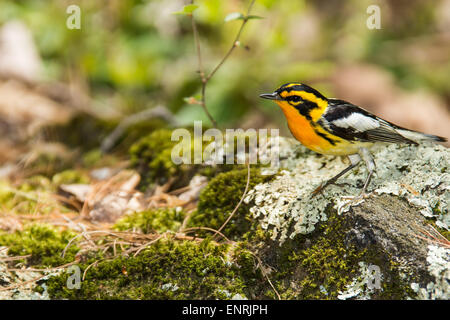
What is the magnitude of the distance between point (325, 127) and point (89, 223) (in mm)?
2053

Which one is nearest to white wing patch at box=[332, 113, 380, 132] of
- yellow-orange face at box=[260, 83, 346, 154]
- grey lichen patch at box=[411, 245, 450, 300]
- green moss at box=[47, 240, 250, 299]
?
yellow-orange face at box=[260, 83, 346, 154]

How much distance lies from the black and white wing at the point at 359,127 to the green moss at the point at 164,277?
1.19m

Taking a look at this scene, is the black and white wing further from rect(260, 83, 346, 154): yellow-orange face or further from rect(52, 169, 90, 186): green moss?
rect(52, 169, 90, 186): green moss

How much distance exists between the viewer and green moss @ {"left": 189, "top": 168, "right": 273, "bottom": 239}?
114 inches

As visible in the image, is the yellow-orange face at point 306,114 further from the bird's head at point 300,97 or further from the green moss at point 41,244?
the green moss at point 41,244

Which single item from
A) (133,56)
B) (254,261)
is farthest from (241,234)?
(133,56)

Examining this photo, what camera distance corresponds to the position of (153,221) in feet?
10.2

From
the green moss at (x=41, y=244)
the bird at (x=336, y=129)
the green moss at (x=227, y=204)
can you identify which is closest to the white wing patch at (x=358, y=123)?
the bird at (x=336, y=129)

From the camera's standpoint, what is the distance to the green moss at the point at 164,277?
2.47 metres

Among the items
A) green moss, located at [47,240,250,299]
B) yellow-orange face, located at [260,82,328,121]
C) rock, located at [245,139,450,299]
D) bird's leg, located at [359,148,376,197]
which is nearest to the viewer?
rock, located at [245,139,450,299]

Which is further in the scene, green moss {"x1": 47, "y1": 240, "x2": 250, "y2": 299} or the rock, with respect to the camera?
green moss {"x1": 47, "y1": 240, "x2": 250, "y2": 299}

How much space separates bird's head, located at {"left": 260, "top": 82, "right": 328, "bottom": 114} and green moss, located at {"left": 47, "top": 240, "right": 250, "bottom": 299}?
3.92ft

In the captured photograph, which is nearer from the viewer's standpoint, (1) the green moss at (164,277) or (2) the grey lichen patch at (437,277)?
(2) the grey lichen patch at (437,277)
